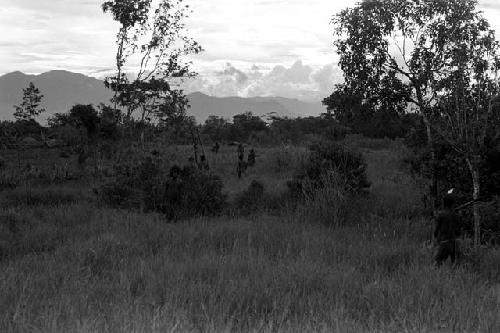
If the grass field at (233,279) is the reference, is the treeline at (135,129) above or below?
above

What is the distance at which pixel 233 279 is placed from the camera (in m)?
6.47

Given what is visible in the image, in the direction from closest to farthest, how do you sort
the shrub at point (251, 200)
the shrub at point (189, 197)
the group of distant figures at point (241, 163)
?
the shrub at point (189, 197) → the shrub at point (251, 200) → the group of distant figures at point (241, 163)

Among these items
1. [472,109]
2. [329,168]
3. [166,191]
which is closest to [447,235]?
[472,109]

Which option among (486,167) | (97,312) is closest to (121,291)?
(97,312)

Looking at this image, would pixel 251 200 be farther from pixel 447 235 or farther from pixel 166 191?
pixel 447 235

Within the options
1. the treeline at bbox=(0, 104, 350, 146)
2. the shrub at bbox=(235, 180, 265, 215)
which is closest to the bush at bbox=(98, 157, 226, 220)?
the shrub at bbox=(235, 180, 265, 215)

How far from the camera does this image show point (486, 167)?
1316cm

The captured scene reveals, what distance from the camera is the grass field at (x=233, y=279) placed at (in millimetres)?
4910

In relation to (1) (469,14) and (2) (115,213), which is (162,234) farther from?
(1) (469,14)

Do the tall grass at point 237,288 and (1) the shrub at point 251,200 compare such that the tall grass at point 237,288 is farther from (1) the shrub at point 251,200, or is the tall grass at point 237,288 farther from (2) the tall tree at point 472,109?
(1) the shrub at point 251,200

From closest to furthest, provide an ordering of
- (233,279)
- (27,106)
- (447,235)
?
(233,279) < (447,235) < (27,106)

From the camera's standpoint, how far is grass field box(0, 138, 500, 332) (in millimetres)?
4910

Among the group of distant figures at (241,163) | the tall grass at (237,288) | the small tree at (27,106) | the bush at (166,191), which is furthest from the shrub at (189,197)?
the small tree at (27,106)

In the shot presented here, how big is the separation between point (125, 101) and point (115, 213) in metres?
15.5
